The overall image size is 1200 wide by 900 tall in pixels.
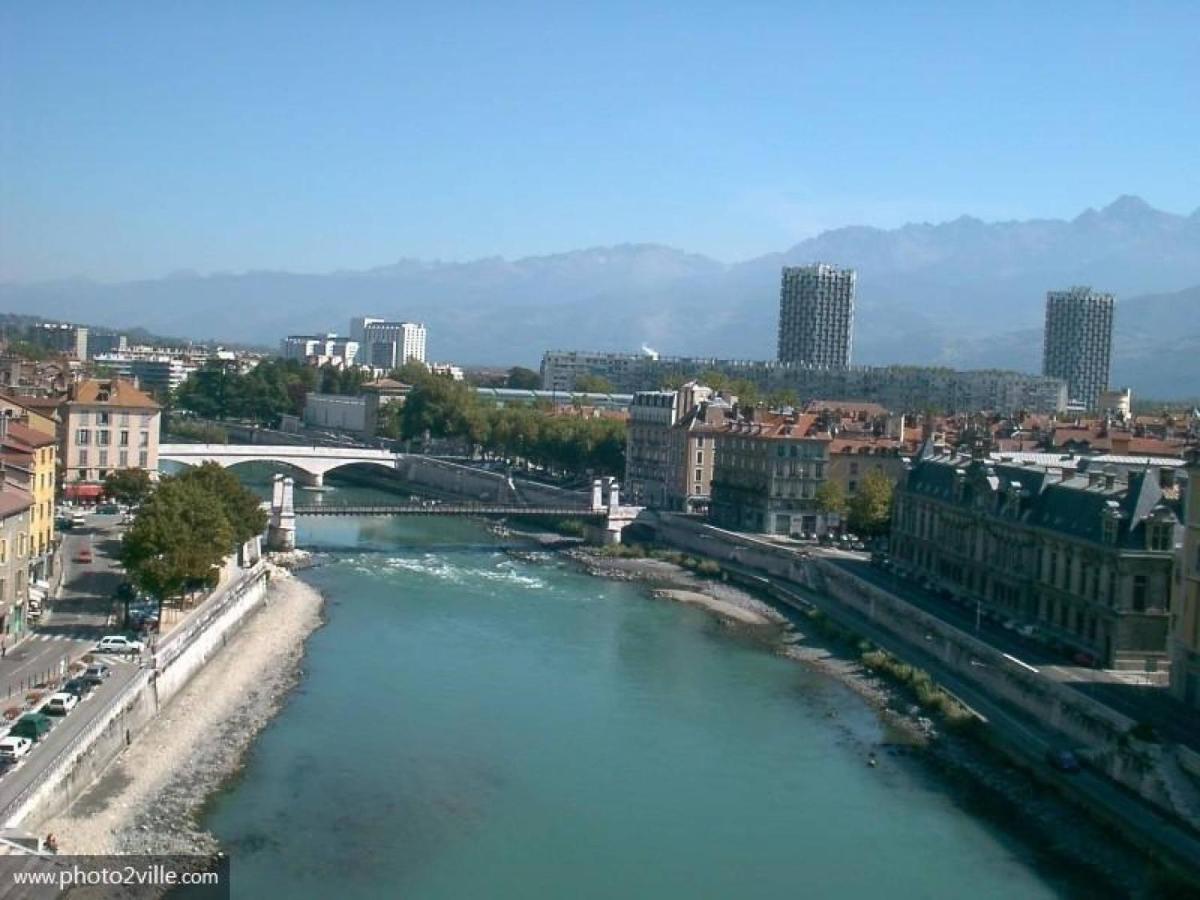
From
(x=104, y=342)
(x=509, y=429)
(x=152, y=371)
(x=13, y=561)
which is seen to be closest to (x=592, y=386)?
(x=509, y=429)


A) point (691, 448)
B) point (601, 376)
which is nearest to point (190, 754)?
point (691, 448)

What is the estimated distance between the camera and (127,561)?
86.5ft

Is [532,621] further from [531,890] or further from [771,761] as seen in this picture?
[531,890]

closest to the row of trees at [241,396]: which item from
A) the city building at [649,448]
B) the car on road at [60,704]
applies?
the city building at [649,448]

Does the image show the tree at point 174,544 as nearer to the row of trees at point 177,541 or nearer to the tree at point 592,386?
the row of trees at point 177,541

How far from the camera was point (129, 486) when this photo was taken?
38.2 m

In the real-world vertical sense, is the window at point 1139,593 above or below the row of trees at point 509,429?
below

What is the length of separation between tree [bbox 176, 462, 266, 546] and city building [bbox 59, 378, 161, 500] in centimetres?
955


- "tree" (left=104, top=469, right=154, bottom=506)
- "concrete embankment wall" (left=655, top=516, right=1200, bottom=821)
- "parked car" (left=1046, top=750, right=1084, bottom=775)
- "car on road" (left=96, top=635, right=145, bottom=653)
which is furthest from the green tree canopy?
"parked car" (left=1046, top=750, right=1084, bottom=775)

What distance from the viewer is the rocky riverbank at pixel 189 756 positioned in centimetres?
1727

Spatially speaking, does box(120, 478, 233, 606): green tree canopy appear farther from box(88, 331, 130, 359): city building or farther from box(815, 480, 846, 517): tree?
box(88, 331, 130, 359): city building

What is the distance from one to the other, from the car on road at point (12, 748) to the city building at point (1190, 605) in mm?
15214

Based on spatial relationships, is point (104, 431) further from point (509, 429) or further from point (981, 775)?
point (981, 775)

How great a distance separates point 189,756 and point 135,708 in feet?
3.42
